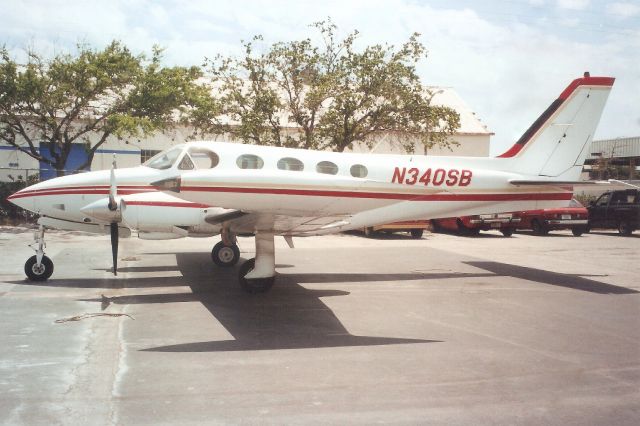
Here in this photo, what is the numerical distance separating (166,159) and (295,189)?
5.45 meters

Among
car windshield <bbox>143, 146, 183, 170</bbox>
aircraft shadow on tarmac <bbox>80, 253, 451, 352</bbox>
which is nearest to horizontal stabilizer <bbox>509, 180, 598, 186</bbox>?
aircraft shadow on tarmac <bbox>80, 253, 451, 352</bbox>

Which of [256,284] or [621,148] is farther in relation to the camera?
[621,148]

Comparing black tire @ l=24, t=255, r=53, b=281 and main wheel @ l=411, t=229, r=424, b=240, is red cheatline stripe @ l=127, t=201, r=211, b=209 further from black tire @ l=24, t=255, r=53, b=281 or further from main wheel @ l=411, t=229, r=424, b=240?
main wheel @ l=411, t=229, r=424, b=240

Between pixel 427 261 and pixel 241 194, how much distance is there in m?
10.1

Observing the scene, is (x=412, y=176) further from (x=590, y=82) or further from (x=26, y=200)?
A: (x=26, y=200)

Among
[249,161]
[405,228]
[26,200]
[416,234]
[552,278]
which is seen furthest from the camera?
[416,234]

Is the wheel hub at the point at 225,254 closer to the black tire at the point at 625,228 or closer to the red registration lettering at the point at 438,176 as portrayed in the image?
the red registration lettering at the point at 438,176

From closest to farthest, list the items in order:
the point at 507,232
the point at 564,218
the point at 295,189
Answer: the point at 295,189 → the point at 564,218 → the point at 507,232

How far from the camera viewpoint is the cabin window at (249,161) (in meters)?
11.9

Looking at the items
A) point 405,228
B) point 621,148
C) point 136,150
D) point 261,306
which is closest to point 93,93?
point 136,150

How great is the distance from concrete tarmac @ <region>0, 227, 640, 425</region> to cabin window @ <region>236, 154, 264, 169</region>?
2.64m

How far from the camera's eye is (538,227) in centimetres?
2831

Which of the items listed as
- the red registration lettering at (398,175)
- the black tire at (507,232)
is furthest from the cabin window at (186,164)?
the black tire at (507,232)

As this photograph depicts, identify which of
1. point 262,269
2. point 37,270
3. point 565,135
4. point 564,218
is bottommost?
point 37,270
